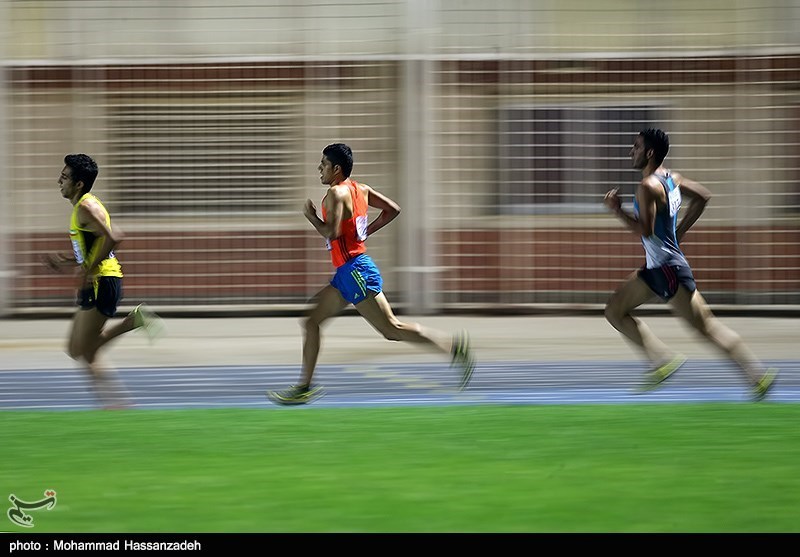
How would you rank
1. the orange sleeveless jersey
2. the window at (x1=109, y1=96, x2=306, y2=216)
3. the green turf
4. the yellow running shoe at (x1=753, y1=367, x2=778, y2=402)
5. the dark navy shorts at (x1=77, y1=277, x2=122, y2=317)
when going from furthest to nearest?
the window at (x1=109, y1=96, x2=306, y2=216) → the yellow running shoe at (x1=753, y1=367, x2=778, y2=402) → the orange sleeveless jersey → the dark navy shorts at (x1=77, y1=277, x2=122, y2=317) → the green turf

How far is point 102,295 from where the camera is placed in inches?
353

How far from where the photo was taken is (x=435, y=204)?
16406mm

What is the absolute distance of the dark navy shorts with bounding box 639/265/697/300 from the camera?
9.20 meters

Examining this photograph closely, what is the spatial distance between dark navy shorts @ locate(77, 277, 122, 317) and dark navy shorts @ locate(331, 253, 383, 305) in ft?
4.85

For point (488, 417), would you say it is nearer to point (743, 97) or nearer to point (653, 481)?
point (653, 481)

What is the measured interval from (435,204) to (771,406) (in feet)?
25.4

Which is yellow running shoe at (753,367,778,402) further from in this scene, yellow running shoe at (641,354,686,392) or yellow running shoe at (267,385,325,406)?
yellow running shoe at (267,385,325,406)

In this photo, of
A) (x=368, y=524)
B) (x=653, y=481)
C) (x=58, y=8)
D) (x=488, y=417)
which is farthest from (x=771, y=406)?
(x=58, y=8)

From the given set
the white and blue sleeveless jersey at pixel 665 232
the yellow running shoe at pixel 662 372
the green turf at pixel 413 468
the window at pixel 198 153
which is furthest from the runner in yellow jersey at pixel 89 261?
the window at pixel 198 153

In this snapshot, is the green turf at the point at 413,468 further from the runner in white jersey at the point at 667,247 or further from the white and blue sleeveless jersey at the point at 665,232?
the white and blue sleeveless jersey at the point at 665,232

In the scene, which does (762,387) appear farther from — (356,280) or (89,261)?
A: (89,261)

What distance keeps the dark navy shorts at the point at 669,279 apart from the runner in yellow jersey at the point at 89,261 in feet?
11.9

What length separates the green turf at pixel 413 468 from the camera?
5.90 metres

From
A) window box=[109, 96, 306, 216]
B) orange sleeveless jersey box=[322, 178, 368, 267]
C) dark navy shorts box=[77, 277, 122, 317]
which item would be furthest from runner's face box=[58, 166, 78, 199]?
window box=[109, 96, 306, 216]
